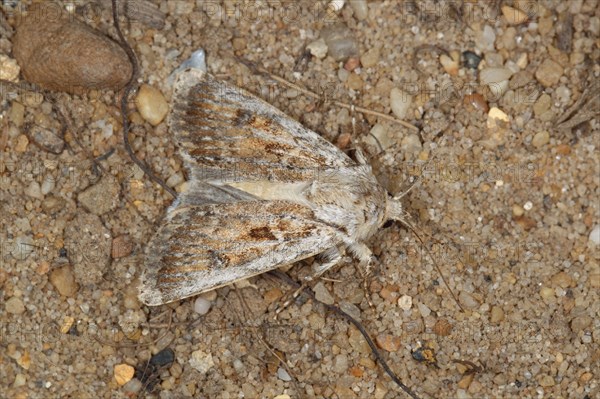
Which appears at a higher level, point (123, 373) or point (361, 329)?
point (361, 329)

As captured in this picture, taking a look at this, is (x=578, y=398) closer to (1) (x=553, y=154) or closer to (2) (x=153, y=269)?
(1) (x=553, y=154)

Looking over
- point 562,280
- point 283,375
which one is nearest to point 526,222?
point 562,280

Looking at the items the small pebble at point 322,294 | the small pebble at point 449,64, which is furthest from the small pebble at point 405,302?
the small pebble at point 449,64

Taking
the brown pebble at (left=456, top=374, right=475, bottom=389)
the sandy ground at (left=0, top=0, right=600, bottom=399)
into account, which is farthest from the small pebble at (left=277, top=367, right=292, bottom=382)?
the brown pebble at (left=456, top=374, right=475, bottom=389)

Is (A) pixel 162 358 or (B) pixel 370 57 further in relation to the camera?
(B) pixel 370 57

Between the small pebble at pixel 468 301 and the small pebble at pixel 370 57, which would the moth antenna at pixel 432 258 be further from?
the small pebble at pixel 370 57

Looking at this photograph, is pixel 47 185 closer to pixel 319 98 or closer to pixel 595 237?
pixel 319 98
